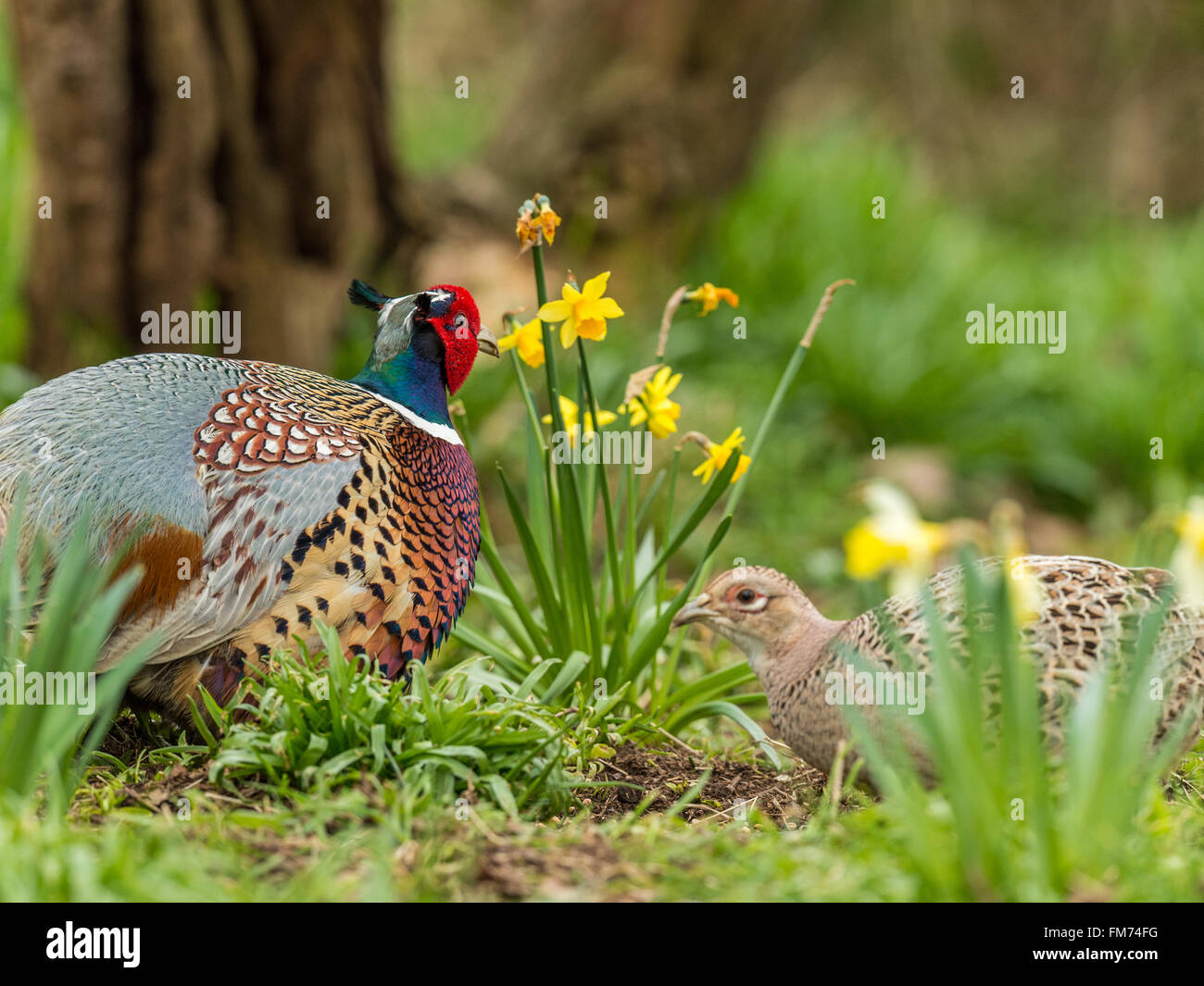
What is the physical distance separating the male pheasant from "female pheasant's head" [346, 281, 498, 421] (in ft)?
2.98

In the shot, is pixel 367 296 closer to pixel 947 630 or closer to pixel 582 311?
pixel 582 311

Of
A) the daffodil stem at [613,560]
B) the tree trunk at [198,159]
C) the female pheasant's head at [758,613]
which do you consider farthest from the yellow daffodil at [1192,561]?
the tree trunk at [198,159]

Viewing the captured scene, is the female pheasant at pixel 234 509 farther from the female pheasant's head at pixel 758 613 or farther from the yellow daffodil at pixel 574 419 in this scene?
the female pheasant's head at pixel 758 613

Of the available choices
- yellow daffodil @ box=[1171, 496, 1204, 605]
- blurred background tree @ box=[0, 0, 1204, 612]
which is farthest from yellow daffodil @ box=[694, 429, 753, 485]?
blurred background tree @ box=[0, 0, 1204, 612]

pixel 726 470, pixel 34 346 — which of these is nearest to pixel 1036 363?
pixel 726 470

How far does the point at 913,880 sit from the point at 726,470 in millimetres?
1400

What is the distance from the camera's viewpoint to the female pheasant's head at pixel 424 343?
330 cm

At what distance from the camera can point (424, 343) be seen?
10.9 feet

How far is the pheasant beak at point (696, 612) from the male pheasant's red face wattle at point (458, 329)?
0.87 metres

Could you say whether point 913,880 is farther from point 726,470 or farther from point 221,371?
point 221,371

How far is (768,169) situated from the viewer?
878 cm

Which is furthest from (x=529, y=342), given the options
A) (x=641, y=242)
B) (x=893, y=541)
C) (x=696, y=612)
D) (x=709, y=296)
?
(x=641, y=242)

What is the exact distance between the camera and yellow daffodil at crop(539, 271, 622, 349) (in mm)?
3193

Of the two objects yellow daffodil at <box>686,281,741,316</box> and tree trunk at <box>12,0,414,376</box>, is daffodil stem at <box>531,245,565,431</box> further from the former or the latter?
tree trunk at <box>12,0,414,376</box>
